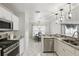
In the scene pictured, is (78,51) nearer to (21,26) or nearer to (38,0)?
(38,0)

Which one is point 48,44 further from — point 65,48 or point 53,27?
point 65,48

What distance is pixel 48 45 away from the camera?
16.7 ft

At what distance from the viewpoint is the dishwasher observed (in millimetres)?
5078

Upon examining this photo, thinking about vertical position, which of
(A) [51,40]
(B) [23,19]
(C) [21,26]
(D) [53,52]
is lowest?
(D) [53,52]

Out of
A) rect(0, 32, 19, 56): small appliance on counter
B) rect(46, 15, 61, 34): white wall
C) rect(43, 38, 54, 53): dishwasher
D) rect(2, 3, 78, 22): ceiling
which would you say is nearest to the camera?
rect(0, 32, 19, 56): small appliance on counter

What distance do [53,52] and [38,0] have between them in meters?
4.38

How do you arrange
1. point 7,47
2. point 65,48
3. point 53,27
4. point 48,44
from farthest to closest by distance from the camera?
point 53,27, point 48,44, point 65,48, point 7,47

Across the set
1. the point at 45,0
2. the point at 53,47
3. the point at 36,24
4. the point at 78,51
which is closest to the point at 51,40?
the point at 53,47

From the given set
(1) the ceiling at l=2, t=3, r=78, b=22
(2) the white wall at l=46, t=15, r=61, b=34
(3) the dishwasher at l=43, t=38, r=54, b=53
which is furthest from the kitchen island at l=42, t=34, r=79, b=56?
(1) the ceiling at l=2, t=3, r=78, b=22

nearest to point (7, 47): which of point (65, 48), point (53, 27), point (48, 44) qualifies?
point (65, 48)

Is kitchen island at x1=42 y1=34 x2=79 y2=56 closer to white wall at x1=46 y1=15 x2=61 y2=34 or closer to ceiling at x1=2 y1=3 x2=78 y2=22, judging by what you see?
white wall at x1=46 y1=15 x2=61 y2=34

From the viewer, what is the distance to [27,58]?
0.90m

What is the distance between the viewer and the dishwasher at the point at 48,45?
508 cm

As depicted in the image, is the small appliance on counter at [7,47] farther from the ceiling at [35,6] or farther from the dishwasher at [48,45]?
the dishwasher at [48,45]
